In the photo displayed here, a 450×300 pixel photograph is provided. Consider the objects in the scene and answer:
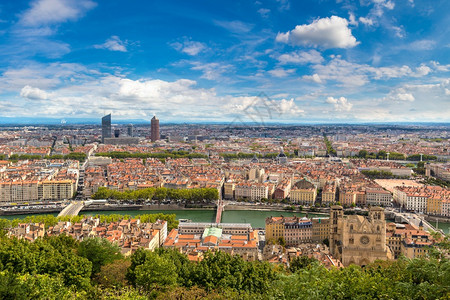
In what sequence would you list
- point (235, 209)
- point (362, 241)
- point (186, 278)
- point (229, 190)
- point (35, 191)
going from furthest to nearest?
1. point (229, 190)
2. point (35, 191)
3. point (235, 209)
4. point (362, 241)
5. point (186, 278)

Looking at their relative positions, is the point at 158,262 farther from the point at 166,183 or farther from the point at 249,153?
the point at 249,153

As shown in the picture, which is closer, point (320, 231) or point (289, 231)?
point (289, 231)

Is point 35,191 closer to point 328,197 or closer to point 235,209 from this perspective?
point 235,209

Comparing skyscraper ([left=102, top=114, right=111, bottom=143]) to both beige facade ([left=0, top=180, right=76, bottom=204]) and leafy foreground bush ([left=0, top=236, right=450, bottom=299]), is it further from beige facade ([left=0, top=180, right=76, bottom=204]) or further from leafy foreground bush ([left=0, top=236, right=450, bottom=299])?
leafy foreground bush ([left=0, top=236, right=450, bottom=299])

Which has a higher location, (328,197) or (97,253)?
(97,253)

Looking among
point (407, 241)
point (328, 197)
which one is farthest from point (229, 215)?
point (407, 241)

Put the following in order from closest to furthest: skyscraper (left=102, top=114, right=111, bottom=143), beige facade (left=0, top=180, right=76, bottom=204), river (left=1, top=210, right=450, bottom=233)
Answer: river (left=1, top=210, right=450, bottom=233)
beige facade (left=0, top=180, right=76, bottom=204)
skyscraper (left=102, top=114, right=111, bottom=143)

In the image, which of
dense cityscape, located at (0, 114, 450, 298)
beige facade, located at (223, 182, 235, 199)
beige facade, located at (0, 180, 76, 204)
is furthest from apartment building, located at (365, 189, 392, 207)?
beige facade, located at (0, 180, 76, 204)

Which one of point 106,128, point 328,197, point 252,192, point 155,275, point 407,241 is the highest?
point 106,128

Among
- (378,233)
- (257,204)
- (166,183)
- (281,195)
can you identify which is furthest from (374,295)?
(166,183)
